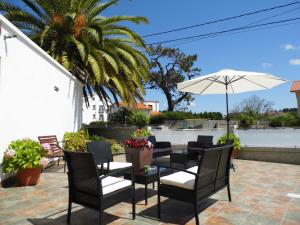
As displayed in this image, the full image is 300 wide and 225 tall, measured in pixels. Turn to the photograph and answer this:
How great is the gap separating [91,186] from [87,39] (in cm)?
897

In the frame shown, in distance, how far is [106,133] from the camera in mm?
13305

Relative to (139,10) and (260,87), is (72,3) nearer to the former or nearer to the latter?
(139,10)

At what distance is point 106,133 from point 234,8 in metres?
8.08

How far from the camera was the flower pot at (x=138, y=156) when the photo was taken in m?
6.01

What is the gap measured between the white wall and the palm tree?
1607 mm

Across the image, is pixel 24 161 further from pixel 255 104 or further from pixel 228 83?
pixel 255 104

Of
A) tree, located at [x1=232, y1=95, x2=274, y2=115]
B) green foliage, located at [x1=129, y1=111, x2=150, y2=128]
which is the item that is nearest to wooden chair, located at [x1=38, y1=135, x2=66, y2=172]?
green foliage, located at [x1=129, y1=111, x2=150, y2=128]

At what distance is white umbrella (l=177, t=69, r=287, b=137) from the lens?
725 centimetres

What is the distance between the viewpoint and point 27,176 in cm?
581

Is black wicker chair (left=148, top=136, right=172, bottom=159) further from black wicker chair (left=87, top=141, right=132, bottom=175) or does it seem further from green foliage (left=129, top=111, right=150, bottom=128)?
green foliage (left=129, top=111, right=150, bottom=128)

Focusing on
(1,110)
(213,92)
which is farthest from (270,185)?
(1,110)

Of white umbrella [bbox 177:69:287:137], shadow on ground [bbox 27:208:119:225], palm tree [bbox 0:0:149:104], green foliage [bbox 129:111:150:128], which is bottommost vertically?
shadow on ground [bbox 27:208:119:225]

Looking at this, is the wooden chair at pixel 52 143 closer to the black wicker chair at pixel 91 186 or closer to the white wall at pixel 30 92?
the white wall at pixel 30 92

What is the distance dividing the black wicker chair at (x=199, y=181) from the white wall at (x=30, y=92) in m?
3.94
